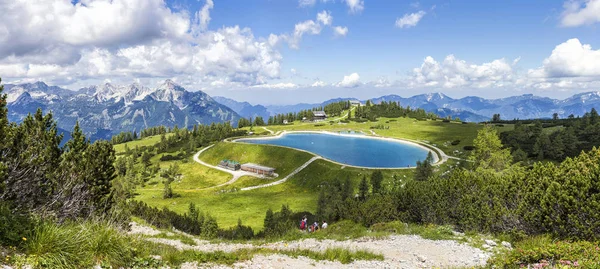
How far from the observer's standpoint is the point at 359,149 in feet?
374

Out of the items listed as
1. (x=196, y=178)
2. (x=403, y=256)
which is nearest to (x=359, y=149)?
(x=196, y=178)

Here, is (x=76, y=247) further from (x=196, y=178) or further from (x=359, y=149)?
(x=359, y=149)

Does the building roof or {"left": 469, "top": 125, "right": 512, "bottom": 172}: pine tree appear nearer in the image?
{"left": 469, "top": 125, "right": 512, "bottom": 172}: pine tree

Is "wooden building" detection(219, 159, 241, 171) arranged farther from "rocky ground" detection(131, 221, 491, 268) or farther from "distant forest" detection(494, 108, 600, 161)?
"rocky ground" detection(131, 221, 491, 268)

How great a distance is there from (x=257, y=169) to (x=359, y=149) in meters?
40.5

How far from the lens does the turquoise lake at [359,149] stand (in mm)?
94438

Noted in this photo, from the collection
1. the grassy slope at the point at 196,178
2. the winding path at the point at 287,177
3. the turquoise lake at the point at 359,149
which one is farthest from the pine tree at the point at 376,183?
the grassy slope at the point at 196,178

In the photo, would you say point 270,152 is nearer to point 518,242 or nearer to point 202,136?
point 202,136

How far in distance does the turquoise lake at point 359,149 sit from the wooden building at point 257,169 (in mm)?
20577

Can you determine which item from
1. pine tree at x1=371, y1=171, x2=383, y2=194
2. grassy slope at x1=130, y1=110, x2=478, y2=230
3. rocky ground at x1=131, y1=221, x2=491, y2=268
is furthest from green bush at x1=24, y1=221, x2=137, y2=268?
pine tree at x1=371, y1=171, x2=383, y2=194

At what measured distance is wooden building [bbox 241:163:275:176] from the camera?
9881cm

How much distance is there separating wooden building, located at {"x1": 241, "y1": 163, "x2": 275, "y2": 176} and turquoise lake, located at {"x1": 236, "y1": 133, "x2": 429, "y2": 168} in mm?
20577

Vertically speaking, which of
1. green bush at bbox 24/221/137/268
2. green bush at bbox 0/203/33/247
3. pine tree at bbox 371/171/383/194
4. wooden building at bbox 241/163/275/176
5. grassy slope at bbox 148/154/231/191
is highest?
green bush at bbox 0/203/33/247

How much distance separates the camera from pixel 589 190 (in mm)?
15414
